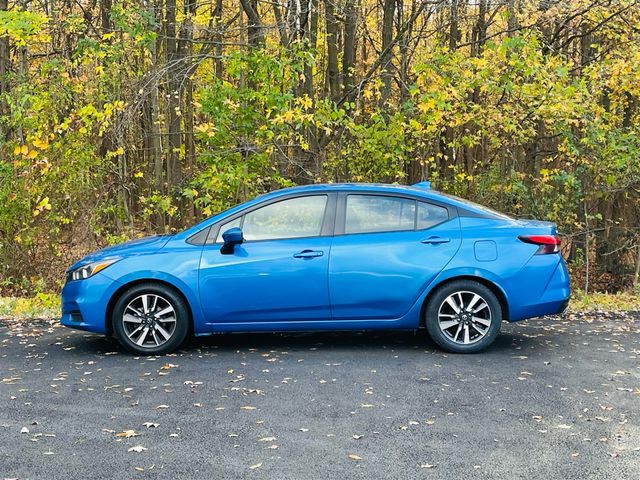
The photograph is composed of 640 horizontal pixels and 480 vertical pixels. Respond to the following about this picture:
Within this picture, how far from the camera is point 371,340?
7.82m

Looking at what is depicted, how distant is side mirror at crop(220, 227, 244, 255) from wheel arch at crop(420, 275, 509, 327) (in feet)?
6.15

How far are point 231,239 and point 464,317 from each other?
2341 mm

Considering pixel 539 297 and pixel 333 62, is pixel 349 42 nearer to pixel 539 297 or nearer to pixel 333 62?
pixel 333 62

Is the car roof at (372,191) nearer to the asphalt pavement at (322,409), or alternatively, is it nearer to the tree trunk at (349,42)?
the asphalt pavement at (322,409)

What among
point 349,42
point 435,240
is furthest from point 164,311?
point 349,42

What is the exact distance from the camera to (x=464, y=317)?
7129 mm

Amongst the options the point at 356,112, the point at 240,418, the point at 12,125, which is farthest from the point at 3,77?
the point at 240,418

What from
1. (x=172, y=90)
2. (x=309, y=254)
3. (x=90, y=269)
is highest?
(x=172, y=90)

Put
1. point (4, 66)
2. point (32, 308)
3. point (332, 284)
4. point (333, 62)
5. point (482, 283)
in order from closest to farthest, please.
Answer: point (332, 284), point (482, 283), point (32, 308), point (4, 66), point (333, 62)

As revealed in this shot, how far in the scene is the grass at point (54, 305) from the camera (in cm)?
985

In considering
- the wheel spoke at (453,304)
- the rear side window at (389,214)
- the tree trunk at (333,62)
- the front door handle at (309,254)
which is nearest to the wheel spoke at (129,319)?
the front door handle at (309,254)

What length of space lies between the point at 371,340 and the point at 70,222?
7870mm

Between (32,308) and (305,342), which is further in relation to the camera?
(32,308)

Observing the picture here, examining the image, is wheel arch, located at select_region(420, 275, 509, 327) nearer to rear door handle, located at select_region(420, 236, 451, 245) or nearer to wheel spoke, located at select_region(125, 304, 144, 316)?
rear door handle, located at select_region(420, 236, 451, 245)
